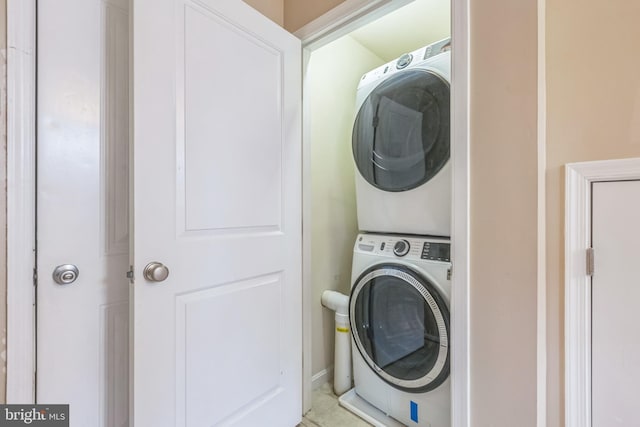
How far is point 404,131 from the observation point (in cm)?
137

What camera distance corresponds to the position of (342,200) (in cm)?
191

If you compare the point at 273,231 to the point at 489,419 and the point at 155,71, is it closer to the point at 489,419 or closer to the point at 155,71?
the point at 155,71

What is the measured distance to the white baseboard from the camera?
172cm

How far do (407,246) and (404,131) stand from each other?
1.81 ft

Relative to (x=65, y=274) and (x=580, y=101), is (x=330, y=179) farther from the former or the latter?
(x=65, y=274)

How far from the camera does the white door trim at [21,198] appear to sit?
78cm

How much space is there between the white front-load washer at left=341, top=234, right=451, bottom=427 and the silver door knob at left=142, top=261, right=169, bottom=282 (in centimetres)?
→ 91

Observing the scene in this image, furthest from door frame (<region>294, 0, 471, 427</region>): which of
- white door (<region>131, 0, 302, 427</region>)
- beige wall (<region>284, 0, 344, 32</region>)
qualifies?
white door (<region>131, 0, 302, 427</region>)

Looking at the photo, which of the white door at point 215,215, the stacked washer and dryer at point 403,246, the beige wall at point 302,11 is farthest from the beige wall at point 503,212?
the white door at point 215,215

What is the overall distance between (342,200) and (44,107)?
A: 4.80 feet

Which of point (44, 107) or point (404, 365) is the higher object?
point (44, 107)

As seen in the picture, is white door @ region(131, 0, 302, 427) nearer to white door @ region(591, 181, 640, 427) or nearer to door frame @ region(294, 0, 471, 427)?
door frame @ region(294, 0, 471, 427)

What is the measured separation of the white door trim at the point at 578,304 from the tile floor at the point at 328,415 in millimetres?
908

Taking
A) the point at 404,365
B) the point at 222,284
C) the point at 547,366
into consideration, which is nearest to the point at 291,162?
the point at 222,284
